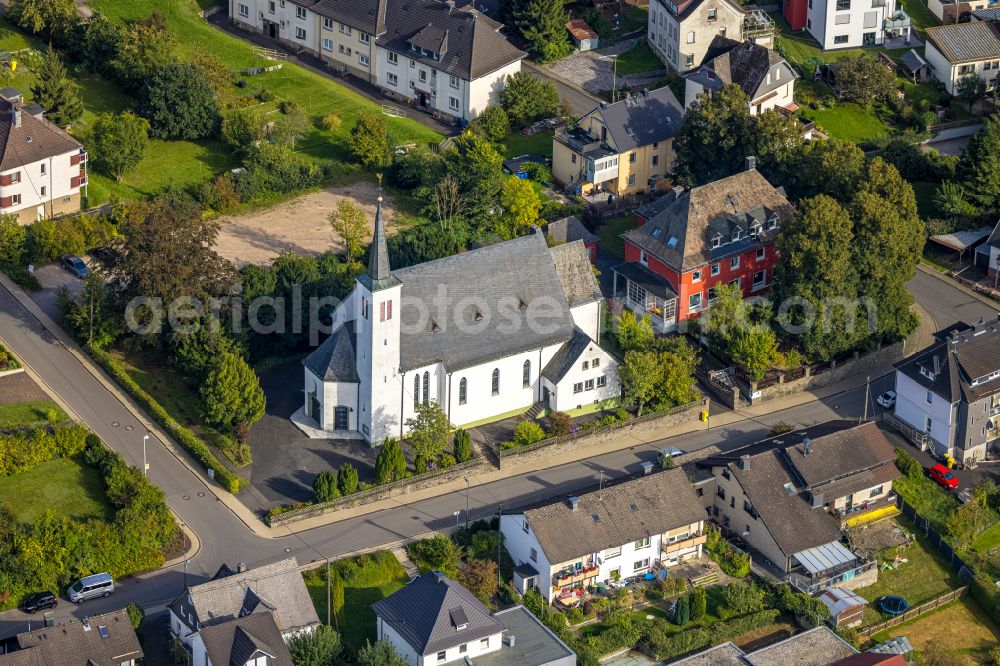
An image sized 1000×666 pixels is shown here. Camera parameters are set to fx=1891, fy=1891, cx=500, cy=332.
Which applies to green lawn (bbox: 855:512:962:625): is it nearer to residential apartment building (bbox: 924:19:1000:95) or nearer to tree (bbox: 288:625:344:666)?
tree (bbox: 288:625:344:666)

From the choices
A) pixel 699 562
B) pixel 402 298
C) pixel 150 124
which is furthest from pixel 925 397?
pixel 150 124

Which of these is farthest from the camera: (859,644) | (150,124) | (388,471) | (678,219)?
(150,124)

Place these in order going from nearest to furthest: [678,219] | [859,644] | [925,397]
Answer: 1. [859,644]
2. [925,397]
3. [678,219]

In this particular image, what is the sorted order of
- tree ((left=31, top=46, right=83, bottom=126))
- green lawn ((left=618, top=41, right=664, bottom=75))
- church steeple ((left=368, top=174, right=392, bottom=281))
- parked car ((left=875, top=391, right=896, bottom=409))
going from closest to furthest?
church steeple ((left=368, top=174, right=392, bottom=281)) < parked car ((left=875, top=391, right=896, bottom=409)) < tree ((left=31, top=46, right=83, bottom=126)) < green lawn ((left=618, top=41, right=664, bottom=75))

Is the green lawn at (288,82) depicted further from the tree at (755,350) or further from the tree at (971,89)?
the tree at (971,89)

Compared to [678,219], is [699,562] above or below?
below

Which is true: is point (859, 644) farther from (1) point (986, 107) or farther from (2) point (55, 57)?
(2) point (55, 57)

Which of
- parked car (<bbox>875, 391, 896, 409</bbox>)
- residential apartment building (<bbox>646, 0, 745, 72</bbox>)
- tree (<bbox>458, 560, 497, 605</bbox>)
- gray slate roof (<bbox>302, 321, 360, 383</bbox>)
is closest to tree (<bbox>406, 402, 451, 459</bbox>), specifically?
gray slate roof (<bbox>302, 321, 360, 383</bbox>)

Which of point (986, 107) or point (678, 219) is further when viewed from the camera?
point (986, 107)
